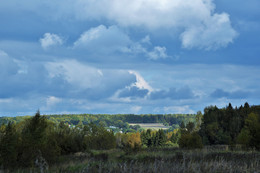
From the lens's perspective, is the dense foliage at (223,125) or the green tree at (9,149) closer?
the green tree at (9,149)

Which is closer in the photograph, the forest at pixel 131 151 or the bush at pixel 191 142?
the forest at pixel 131 151

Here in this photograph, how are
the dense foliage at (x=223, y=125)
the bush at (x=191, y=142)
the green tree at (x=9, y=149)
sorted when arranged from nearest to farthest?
the green tree at (x=9, y=149), the bush at (x=191, y=142), the dense foliage at (x=223, y=125)

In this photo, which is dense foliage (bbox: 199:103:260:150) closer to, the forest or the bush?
the forest

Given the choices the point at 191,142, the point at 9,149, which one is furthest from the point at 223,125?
the point at 9,149

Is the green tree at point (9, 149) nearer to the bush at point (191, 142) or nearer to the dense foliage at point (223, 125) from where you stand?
the bush at point (191, 142)

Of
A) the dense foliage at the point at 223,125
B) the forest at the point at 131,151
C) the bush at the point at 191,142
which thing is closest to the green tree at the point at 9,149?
the forest at the point at 131,151

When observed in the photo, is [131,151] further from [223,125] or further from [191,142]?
[223,125]

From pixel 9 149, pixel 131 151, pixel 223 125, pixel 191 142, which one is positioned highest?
pixel 223 125

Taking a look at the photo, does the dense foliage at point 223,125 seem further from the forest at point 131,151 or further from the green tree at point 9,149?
the green tree at point 9,149

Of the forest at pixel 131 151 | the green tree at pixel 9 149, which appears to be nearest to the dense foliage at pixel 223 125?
the forest at pixel 131 151

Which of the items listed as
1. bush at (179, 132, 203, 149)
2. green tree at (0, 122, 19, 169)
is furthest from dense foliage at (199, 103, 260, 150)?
green tree at (0, 122, 19, 169)

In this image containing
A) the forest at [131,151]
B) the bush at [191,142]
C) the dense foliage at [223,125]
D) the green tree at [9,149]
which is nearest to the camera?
the forest at [131,151]

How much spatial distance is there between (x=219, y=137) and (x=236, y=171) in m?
74.2

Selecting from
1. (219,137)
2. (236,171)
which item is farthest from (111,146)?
(236,171)
